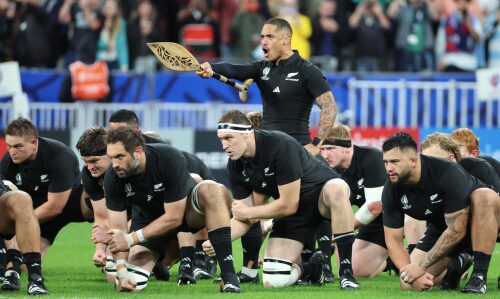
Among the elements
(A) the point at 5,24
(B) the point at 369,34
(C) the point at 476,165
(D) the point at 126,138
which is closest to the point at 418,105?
(B) the point at 369,34

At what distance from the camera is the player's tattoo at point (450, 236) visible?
36.0ft

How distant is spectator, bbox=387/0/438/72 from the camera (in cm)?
2347

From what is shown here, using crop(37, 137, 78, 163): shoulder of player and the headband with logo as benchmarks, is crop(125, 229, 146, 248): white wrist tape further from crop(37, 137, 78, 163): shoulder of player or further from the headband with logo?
the headband with logo

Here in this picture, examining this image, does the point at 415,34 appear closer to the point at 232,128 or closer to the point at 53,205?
the point at 53,205

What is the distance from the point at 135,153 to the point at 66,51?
13.1m

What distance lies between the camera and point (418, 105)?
70.7 feet

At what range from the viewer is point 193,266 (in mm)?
12469

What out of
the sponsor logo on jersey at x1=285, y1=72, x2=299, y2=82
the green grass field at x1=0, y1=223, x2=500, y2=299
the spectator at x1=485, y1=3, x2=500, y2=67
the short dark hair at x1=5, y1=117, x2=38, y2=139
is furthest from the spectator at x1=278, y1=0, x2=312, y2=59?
the short dark hair at x1=5, y1=117, x2=38, y2=139

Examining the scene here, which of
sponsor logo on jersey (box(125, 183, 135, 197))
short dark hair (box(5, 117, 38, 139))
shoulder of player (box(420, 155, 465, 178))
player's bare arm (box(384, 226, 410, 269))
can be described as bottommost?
player's bare arm (box(384, 226, 410, 269))

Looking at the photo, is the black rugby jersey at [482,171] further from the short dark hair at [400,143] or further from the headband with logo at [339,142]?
the headband with logo at [339,142]

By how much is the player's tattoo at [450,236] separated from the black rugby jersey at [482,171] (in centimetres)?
79

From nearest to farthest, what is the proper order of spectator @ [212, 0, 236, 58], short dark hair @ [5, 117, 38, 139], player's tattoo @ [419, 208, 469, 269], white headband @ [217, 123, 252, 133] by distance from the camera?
player's tattoo @ [419, 208, 469, 269]
white headband @ [217, 123, 252, 133]
short dark hair @ [5, 117, 38, 139]
spectator @ [212, 0, 236, 58]

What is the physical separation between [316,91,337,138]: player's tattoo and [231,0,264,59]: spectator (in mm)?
10188

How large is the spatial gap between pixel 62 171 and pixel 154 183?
2.03m
